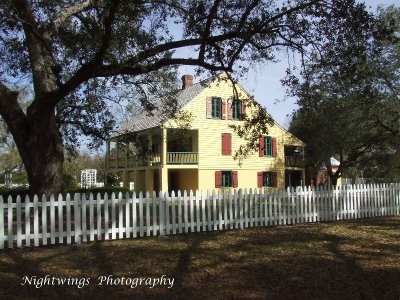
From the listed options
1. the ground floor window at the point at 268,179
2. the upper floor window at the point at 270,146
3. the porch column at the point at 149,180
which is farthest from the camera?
the upper floor window at the point at 270,146

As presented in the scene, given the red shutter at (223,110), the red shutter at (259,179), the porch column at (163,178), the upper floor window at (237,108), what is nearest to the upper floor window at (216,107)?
the red shutter at (223,110)

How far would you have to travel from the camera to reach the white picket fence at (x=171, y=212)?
31.2 ft

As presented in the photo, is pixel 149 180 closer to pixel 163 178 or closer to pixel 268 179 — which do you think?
pixel 163 178

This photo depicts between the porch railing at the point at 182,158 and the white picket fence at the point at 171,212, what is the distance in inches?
788

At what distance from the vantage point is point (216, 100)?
37188 millimetres

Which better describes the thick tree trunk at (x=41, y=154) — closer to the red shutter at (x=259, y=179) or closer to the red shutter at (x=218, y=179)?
the red shutter at (x=218, y=179)

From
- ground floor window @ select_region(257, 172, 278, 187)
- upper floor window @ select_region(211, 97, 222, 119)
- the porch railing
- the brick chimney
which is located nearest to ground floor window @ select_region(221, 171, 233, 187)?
the porch railing

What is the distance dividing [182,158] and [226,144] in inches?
161

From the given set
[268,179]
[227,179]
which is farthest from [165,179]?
[268,179]

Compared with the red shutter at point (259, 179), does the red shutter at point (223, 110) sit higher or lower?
higher

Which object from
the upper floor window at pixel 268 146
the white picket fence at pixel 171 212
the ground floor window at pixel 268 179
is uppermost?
the upper floor window at pixel 268 146

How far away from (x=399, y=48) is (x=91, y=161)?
257ft

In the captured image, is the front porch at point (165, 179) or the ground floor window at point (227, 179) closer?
the front porch at point (165, 179)

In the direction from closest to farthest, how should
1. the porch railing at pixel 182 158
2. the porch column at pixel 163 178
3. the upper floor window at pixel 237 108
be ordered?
the upper floor window at pixel 237 108 < the porch column at pixel 163 178 < the porch railing at pixel 182 158
